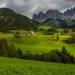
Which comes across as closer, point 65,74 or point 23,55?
point 65,74

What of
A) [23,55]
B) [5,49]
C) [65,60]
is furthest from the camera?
[5,49]

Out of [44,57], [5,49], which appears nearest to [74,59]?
[44,57]

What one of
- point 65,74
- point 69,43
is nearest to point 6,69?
point 65,74

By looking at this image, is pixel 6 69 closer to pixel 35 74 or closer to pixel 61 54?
pixel 35 74

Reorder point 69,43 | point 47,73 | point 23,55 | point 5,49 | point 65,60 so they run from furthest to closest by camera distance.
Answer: point 69,43 → point 5,49 → point 23,55 → point 65,60 → point 47,73

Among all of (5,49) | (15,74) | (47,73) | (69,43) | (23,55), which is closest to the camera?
(15,74)

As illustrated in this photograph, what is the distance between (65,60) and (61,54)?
207 inches

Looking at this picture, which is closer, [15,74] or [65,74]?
[15,74]

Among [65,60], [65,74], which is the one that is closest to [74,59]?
[65,60]

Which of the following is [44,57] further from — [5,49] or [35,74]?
[35,74]

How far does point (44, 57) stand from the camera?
4331 inches

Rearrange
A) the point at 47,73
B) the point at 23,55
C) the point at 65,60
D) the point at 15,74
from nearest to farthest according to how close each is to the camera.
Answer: the point at 15,74
the point at 47,73
the point at 65,60
the point at 23,55

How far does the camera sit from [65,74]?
143ft

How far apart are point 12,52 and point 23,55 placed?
717 cm
